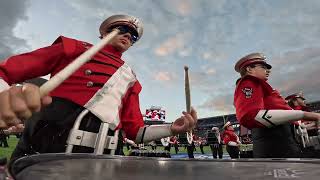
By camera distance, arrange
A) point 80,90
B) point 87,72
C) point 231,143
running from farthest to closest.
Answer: point 231,143, point 87,72, point 80,90

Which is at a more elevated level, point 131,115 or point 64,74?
point 131,115

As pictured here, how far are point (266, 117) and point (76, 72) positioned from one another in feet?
5.50

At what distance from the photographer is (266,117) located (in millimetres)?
2957

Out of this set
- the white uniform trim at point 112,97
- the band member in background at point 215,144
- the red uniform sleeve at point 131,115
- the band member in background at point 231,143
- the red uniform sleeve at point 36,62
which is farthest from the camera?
the band member in background at point 215,144

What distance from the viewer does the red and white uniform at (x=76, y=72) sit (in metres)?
1.77

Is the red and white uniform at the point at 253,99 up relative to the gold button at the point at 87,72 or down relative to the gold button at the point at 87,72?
up

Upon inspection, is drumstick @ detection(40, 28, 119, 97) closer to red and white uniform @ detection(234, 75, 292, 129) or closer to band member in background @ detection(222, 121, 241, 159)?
red and white uniform @ detection(234, 75, 292, 129)

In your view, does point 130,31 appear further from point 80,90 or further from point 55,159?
point 55,159

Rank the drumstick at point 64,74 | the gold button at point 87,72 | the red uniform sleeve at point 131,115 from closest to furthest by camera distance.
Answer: the drumstick at point 64,74 → the gold button at point 87,72 → the red uniform sleeve at point 131,115

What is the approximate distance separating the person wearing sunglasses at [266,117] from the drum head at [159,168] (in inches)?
80.1

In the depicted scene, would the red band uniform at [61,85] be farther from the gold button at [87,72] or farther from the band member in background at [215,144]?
the band member in background at [215,144]

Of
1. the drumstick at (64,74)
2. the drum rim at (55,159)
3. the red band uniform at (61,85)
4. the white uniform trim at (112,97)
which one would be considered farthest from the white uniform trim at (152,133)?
the drum rim at (55,159)

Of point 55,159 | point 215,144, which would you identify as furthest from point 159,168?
point 215,144

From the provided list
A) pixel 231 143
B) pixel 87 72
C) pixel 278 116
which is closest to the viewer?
pixel 87 72
